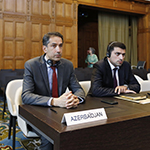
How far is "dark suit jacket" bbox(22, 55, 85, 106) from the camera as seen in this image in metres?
1.88

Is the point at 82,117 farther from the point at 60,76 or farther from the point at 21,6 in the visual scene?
the point at 21,6

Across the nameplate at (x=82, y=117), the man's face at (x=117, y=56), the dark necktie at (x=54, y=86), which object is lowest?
the nameplate at (x=82, y=117)

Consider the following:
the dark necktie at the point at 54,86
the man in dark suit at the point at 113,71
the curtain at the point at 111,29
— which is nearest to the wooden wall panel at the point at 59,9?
the curtain at the point at 111,29

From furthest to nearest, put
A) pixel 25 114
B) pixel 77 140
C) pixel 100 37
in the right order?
pixel 100 37
pixel 25 114
pixel 77 140

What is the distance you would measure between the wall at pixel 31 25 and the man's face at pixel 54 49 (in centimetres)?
648

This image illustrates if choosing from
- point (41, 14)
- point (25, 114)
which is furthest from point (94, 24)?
point (25, 114)

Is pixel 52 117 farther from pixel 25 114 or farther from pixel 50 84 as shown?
pixel 50 84

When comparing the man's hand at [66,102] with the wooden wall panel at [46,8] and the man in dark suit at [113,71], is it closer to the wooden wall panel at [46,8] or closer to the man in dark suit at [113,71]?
the man in dark suit at [113,71]

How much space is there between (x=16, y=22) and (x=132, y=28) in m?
7.88

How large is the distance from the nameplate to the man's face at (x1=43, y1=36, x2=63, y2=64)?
1000 millimetres

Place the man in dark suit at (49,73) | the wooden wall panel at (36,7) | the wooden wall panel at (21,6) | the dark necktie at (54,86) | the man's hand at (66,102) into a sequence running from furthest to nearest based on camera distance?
1. the wooden wall panel at (36,7)
2. the wooden wall panel at (21,6)
3. the dark necktie at (54,86)
4. the man in dark suit at (49,73)
5. the man's hand at (66,102)

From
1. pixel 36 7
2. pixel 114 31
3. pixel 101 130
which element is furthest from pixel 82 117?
pixel 114 31

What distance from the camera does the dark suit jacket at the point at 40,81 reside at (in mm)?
1875

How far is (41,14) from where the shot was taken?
871cm
